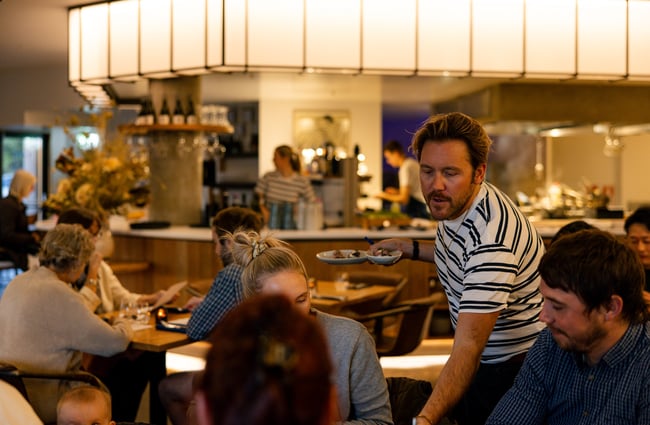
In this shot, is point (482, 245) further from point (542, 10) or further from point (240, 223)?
point (542, 10)

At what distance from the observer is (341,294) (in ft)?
18.5

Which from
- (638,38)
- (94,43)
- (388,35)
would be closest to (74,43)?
(94,43)

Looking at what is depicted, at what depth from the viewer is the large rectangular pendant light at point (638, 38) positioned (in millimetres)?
7328

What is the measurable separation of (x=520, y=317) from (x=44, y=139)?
14.4 meters

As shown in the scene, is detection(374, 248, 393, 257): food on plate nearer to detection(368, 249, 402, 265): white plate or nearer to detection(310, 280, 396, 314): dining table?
detection(368, 249, 402, 265): white plate

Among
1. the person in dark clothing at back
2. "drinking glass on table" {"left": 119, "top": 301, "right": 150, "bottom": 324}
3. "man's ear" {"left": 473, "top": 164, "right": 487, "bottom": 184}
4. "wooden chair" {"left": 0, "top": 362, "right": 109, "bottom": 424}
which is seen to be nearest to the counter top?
"drinking glass on table" {"left": 119, "top": 301, "right": 150, "bottom": 324}

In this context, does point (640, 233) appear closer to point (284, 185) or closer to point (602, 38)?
point (602, 38)

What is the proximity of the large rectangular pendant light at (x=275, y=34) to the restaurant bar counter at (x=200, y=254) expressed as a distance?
1.38 m

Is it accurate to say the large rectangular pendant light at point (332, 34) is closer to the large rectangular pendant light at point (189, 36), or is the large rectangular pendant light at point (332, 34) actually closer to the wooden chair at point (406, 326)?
the large rectangular pendant light at point (189, 36)

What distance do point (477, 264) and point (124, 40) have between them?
18.6 feet

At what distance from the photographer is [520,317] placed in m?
2.61

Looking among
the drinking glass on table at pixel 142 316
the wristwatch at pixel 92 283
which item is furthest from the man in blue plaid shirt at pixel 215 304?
the wristwatch at pixel 92 283

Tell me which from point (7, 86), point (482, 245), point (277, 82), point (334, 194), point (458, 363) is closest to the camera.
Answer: point (458, 363)

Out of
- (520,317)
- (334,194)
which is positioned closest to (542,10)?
(334,194)
